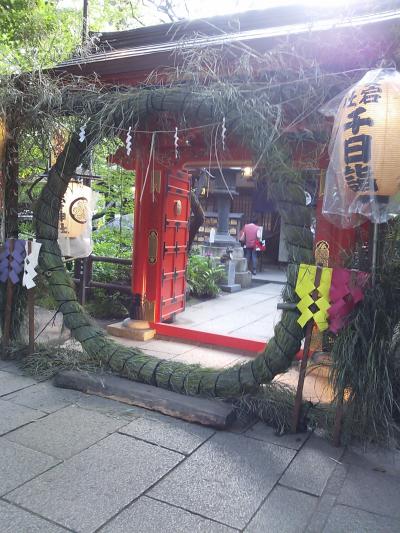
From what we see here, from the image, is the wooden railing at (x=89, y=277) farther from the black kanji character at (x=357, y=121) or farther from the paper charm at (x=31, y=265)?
the black kanji character at (x=357, y=121)

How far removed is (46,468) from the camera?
3133mm

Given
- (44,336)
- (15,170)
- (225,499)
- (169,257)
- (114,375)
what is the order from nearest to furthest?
(225,499)
(114,375)
(15,170)
(44,336)
(169,257)

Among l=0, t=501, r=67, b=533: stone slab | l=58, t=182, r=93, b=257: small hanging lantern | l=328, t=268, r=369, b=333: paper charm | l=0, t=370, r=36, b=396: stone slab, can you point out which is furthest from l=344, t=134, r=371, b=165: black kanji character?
l=58, t=182, r=93, b=257: small hanging lantern

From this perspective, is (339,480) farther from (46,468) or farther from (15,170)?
(15,170)

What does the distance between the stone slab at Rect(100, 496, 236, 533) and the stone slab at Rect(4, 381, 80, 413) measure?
1691mm

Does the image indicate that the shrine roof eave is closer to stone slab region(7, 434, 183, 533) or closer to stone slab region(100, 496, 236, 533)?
stone slab region(7, 434, 183, 533)

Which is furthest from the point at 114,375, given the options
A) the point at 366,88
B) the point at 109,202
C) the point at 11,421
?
the point at 109,202

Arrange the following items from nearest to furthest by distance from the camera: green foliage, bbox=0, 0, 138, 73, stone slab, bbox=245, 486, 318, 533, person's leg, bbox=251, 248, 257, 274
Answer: stone slab, bbox=245, 486, 318, 533 → green foliage, bbox=0, 0, 138, 73 → person's leg, bbox=251, 248, 257, 274

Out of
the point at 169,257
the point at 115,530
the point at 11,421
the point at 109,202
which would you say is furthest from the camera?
the point at 109,202

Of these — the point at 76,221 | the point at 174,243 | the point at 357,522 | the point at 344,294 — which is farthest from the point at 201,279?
the point at 357,522

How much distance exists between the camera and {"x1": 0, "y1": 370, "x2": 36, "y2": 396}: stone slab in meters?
4.56

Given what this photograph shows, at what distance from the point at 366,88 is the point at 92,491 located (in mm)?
3347

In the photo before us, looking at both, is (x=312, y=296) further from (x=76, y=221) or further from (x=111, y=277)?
(x=111, y=277)

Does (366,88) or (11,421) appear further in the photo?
(11,421)
